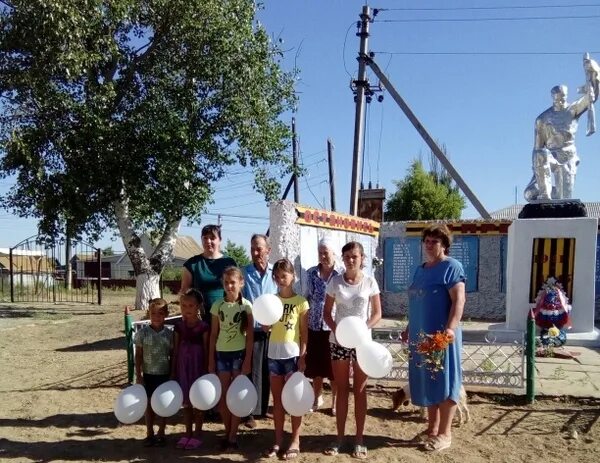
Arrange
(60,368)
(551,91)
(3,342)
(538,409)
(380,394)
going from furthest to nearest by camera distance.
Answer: (3,342), (551,91), (60,368), (380,394), (538,409)

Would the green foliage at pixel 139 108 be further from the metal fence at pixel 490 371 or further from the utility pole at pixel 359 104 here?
the metal fence at pixel 490 371

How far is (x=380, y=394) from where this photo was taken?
512cm

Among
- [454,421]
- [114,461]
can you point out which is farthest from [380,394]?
[114,461]

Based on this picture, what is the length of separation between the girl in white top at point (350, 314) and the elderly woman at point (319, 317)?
25 centimetres

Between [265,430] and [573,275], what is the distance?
16.9ft

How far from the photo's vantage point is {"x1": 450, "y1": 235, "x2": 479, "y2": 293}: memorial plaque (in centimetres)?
1136

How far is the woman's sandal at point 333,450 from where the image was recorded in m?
3.66

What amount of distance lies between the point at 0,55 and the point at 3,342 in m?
5.21

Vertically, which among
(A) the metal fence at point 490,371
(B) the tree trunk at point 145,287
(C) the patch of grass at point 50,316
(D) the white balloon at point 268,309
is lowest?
(C) the patch of grass at point 50,316

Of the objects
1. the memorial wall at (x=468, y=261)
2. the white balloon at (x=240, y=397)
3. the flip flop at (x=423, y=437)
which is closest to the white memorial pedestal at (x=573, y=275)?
the memorial wall at (x=468, y=261)

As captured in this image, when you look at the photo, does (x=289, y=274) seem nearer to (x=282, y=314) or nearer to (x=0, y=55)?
(x=282, y=314)

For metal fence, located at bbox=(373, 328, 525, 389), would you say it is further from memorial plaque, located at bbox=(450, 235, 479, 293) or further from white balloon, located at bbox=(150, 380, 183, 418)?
memorial plaque, located at bbox=(450, 235, 479, 293)

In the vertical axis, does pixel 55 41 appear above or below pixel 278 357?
above

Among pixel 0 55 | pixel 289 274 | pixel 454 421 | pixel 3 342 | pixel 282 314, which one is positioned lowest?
pixel 3 342
